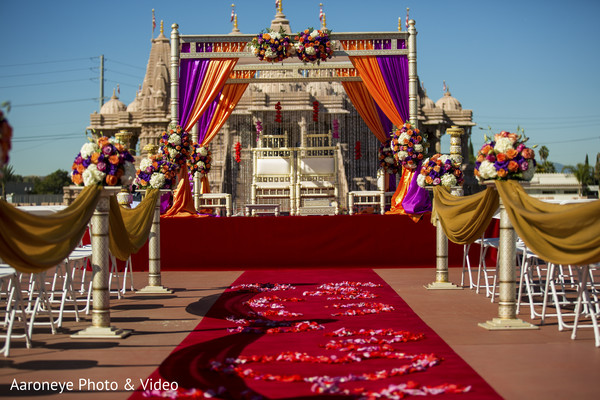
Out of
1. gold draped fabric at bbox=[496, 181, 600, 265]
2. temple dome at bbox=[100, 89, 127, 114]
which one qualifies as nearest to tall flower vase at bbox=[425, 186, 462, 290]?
gold draped fabric at bbox=[496, 181, 600, 265]

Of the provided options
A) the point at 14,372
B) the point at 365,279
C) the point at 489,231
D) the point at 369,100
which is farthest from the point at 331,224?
the point at 14,372

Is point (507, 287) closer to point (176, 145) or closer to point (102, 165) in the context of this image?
point (102, 165)

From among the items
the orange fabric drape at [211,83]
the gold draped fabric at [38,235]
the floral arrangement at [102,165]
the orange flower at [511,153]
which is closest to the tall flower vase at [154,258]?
the floral arrangement at [102,165]

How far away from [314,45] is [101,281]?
6.99m

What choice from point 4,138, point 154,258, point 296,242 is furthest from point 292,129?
point 4,138

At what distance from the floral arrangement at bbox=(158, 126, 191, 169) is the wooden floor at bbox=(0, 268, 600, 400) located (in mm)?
4083

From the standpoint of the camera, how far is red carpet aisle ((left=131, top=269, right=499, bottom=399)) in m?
3.83

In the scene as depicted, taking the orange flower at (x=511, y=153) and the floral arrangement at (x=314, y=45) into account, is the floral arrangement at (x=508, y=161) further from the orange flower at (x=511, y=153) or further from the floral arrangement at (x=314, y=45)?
the floral arrangement at (x=314, y=45)

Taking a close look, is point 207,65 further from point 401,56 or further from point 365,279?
point 365,279

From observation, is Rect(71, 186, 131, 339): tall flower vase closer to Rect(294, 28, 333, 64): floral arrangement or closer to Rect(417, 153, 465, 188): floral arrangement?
Rect(417, 153, 465, 188): floral arrangement

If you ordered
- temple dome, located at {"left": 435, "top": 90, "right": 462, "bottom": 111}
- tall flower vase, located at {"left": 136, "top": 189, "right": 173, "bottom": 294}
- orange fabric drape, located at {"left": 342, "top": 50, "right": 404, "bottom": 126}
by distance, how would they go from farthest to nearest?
temple dome, located at {"left": 435, "top": 90, "right": 462, "bottom": 111} < orange fabric drape, located at {"left": 342, "top": 50, "right": 404, "bottom": 126} < tall flower vase, located at {"left": 136, "top": 189, "right": 173, "bottom": 294}

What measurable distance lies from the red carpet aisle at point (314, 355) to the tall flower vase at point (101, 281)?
0.72m

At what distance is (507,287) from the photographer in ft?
18.7

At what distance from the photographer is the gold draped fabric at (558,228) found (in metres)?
4.75
